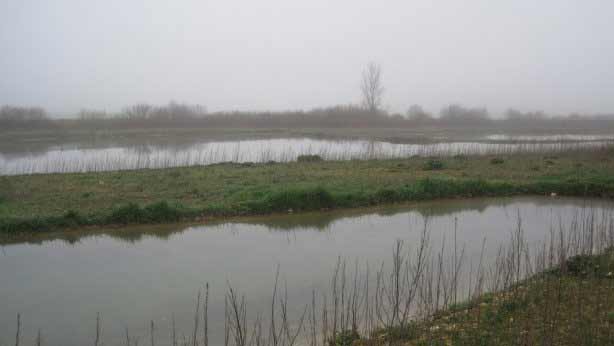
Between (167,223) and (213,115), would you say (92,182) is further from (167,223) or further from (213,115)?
(213,115)

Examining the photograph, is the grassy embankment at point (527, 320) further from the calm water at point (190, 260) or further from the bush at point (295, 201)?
the bush at point (295, 201)

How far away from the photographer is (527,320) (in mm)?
3994

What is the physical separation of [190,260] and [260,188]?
4187 millimetres

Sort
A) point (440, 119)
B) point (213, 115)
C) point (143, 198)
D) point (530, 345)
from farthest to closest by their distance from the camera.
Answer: point (440, 119), point (213, 115), point (143, 198), point (530, 345)

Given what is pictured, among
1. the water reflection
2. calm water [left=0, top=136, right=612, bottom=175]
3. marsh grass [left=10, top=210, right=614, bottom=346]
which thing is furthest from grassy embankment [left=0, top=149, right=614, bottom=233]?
marsh grass [left=10, top=210, right=614, bottom=346]

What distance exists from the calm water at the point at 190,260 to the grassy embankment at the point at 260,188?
0.47 metres

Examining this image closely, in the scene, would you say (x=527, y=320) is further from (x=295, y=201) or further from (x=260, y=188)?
(x=260, y=188)

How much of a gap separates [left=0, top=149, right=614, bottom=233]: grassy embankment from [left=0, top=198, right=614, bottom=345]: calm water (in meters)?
0.47

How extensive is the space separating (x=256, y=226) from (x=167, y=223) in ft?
6.35

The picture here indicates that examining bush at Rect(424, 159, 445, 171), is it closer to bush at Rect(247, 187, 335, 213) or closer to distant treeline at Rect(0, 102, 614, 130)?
bush at Rect(247, 187, 335, 213)

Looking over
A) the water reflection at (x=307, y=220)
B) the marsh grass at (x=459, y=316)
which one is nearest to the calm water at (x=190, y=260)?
the water reflection at (x=307, y=220)

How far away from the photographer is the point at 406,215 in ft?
32.4

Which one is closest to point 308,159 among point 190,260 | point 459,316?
point 190,260

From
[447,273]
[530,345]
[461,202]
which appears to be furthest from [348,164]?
[530,345]
